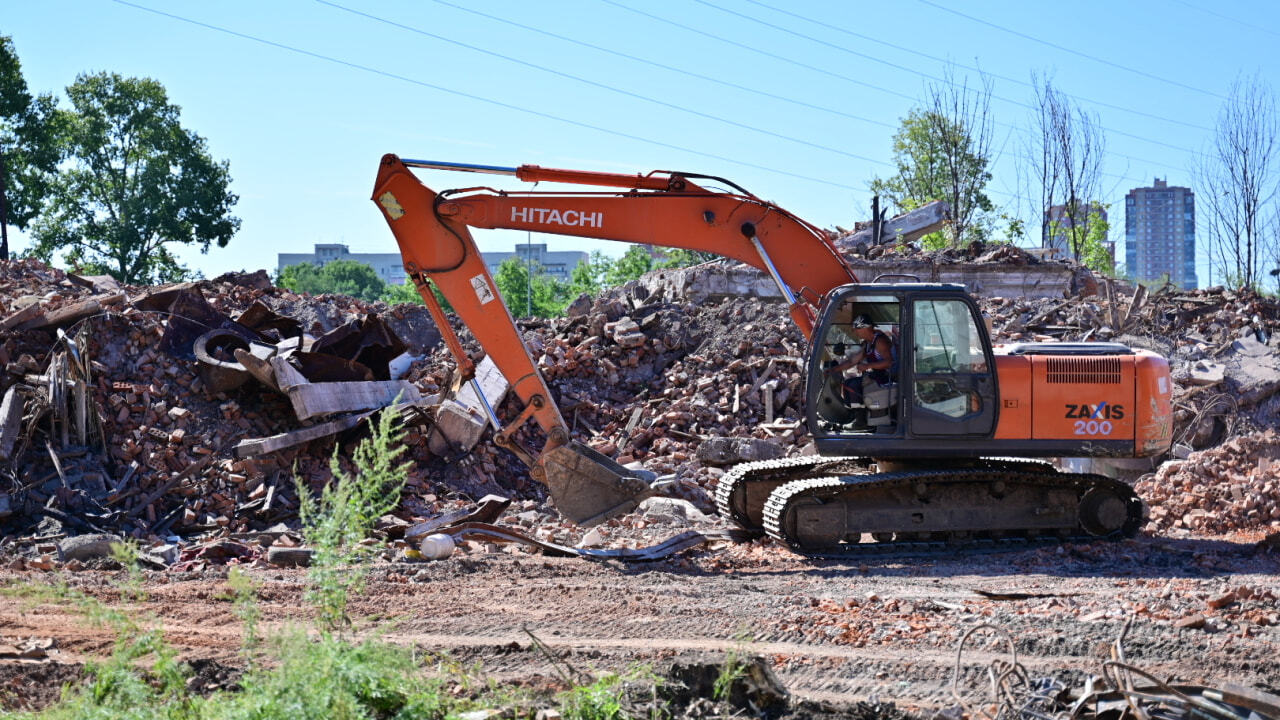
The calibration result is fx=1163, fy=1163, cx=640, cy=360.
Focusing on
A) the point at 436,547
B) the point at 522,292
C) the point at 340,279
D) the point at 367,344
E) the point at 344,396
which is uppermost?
the point at 340,279

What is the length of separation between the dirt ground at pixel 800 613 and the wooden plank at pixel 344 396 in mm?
3811

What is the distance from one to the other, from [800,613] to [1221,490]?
678 cm

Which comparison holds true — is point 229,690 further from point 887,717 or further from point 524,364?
point 524,364

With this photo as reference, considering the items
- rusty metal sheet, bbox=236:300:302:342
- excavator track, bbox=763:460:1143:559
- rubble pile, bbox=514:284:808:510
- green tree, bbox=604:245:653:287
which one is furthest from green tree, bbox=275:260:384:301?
excavator track, bbox=763:460:1143:559

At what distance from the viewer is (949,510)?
1034 centimetres

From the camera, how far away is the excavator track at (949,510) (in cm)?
1010

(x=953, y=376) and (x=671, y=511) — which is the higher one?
(x=953, y=376)

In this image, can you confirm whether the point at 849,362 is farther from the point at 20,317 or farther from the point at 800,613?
the point at 20,317

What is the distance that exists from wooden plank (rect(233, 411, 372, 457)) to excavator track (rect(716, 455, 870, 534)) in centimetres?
407

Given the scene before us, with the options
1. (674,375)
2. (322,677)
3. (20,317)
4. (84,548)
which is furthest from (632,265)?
(322,677)

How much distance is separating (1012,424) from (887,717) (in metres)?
5.49

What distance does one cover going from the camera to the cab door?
9859 millimetres

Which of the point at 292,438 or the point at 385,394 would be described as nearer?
the point at 292,438

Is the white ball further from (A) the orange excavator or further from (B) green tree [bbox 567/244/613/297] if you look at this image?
(B) green tree [bbox 567/244/613/297]
